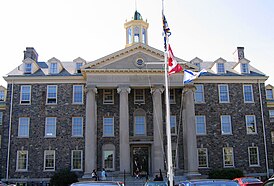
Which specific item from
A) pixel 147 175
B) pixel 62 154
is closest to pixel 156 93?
pixel 147 175

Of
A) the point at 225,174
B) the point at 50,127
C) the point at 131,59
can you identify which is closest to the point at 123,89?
the point at 131,59

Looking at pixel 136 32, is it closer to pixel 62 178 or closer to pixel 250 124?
pixel 250 124

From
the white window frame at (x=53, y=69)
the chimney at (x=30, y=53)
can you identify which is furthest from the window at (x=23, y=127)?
the chimney at (x=30, y=53)

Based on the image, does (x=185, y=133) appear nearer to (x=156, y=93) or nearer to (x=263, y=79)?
(x=156, y=93)

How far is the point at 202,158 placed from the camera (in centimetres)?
3844

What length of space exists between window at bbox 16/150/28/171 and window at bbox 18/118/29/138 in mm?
1803

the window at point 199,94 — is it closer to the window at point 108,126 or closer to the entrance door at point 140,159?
the entrance door at point 140,159

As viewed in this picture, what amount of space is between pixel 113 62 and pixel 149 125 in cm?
790

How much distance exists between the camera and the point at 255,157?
1534 inches

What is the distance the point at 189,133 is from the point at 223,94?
26.1 ft

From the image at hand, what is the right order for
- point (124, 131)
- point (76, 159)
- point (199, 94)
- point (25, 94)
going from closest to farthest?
point (124, 131) → point (76, 159) → point (25, 94) → point (199, 94)

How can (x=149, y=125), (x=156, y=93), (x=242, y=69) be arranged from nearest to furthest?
(x=156, y=93) → (x=149, y=125) → (x=242, y=69)

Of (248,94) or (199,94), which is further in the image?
(248,94)

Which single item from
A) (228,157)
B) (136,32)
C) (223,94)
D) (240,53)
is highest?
(136,32)
